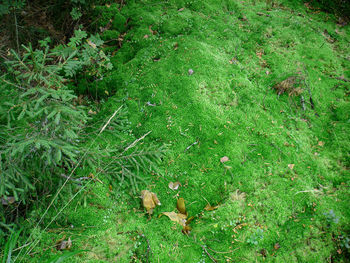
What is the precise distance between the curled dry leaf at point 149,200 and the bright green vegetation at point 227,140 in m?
0.08

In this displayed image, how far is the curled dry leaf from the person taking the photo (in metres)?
2.79

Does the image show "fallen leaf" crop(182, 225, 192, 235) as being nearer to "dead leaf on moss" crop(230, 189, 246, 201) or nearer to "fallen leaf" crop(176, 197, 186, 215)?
"fallen leaf" crop(176, 197, 186, 215)

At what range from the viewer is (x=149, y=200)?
111 inches

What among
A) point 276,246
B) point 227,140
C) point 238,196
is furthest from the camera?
point 227,140

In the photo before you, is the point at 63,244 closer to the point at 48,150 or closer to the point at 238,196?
the point at 48,150

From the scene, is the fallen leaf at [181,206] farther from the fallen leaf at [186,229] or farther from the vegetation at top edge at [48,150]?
the vegetation at top edge at [48,150]

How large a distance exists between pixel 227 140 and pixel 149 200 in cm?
155

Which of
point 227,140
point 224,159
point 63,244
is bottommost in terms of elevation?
point 63,244

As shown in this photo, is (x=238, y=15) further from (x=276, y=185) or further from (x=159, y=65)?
(x=276, y=185)

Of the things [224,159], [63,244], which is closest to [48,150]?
[63,244]

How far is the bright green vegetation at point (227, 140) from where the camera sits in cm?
255

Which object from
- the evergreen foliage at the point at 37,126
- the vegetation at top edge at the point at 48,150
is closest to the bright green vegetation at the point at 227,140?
the vegetation at top edge at the point at 48,150

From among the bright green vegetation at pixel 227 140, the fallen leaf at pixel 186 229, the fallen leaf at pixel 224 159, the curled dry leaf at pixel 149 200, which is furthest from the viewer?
the fallen leaf at pixel 224 159

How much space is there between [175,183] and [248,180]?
106 cm
